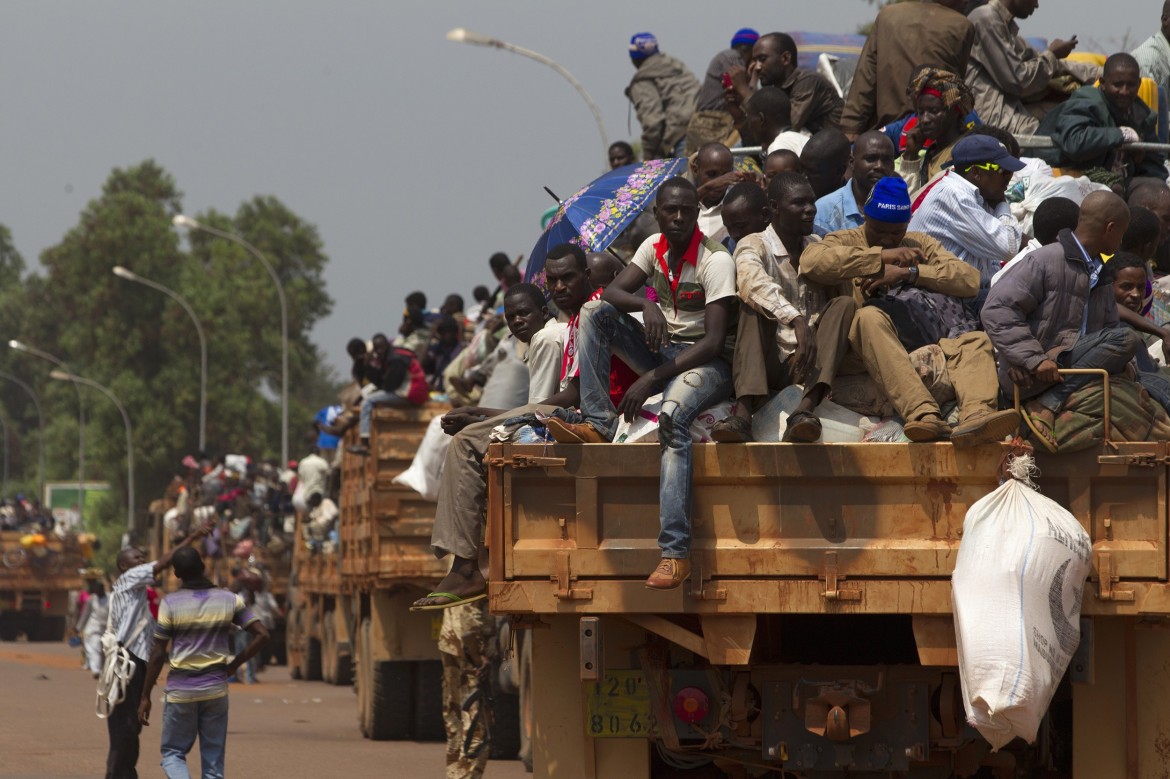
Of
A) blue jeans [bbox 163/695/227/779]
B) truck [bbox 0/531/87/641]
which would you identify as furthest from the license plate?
truck [bbox 0/531/87/641]

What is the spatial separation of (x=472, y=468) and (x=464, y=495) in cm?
12

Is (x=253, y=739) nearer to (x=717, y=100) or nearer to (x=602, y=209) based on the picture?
(x=717, y=100)

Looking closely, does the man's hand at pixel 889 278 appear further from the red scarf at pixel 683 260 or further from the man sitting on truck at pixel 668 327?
the red scarf at pixel 683 260

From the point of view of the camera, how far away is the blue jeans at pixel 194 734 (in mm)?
9359

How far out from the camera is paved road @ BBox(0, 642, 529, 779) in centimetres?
1286

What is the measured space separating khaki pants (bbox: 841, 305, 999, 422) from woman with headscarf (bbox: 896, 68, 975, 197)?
2397 millimetres

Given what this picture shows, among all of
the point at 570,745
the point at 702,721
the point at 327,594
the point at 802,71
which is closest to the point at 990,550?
the point at 702,721

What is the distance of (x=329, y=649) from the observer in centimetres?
2214

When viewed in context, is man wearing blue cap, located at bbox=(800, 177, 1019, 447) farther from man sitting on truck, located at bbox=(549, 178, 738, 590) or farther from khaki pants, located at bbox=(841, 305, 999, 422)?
man sitting on truck, located at bbox=(549, 178, 738, 590)

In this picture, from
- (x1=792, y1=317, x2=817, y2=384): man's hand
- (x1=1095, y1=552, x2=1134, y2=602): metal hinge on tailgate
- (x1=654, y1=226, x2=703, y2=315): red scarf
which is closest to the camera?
(x1=1095, y1=552, x2=1134, y2=602): metal hinge on tailgate

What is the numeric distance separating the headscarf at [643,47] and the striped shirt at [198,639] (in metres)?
6.10

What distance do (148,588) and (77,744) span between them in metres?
3.89

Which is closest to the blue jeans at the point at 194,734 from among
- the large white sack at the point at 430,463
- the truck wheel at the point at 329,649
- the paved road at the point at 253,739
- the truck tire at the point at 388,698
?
the paved road at the point at 253,739

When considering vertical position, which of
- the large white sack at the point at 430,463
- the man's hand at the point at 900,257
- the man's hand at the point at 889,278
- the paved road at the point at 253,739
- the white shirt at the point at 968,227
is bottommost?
the paved road at the point at 253,739
